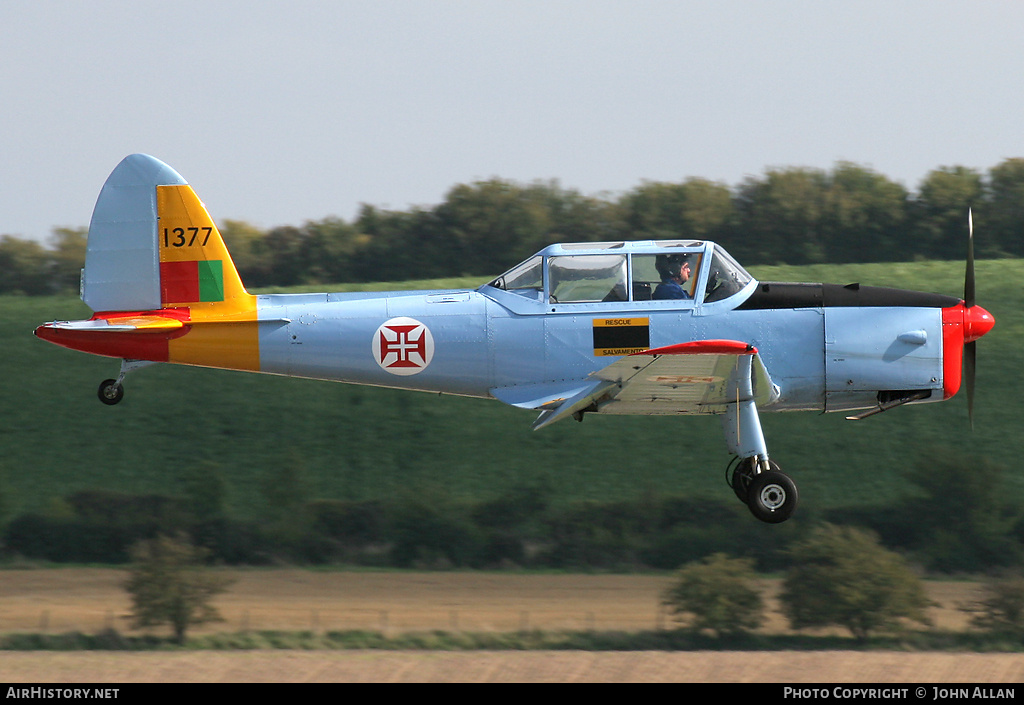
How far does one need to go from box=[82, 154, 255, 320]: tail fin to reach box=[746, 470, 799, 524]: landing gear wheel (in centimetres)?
514

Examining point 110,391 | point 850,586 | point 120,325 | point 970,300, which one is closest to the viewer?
point 120,325

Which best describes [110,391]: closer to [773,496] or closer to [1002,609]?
[773,496]

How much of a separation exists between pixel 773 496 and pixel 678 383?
1422mm

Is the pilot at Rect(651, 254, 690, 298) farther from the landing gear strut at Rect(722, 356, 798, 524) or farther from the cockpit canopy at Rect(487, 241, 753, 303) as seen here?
the landing gear strut at Rect(722, 356, 798, 524)

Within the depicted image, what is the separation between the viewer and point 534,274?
1056 centimetres

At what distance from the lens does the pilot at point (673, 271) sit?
10.4 m

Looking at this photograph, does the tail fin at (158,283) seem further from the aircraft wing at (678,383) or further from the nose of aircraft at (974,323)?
the nose of aircraft at (974,323)

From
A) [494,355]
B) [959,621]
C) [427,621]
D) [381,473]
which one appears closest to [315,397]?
[381,473]

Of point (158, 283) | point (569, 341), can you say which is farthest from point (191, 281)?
point (569, 341)

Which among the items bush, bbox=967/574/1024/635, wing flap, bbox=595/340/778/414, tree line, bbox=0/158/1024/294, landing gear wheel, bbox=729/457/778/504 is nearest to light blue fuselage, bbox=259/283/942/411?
wing flap, bbox=595/340/778/414

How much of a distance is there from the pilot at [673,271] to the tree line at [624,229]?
23797 mm

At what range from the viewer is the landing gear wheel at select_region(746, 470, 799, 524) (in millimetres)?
10242

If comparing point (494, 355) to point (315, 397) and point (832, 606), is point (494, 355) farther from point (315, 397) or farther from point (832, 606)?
point (315, 397)

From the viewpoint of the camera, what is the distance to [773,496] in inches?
404
